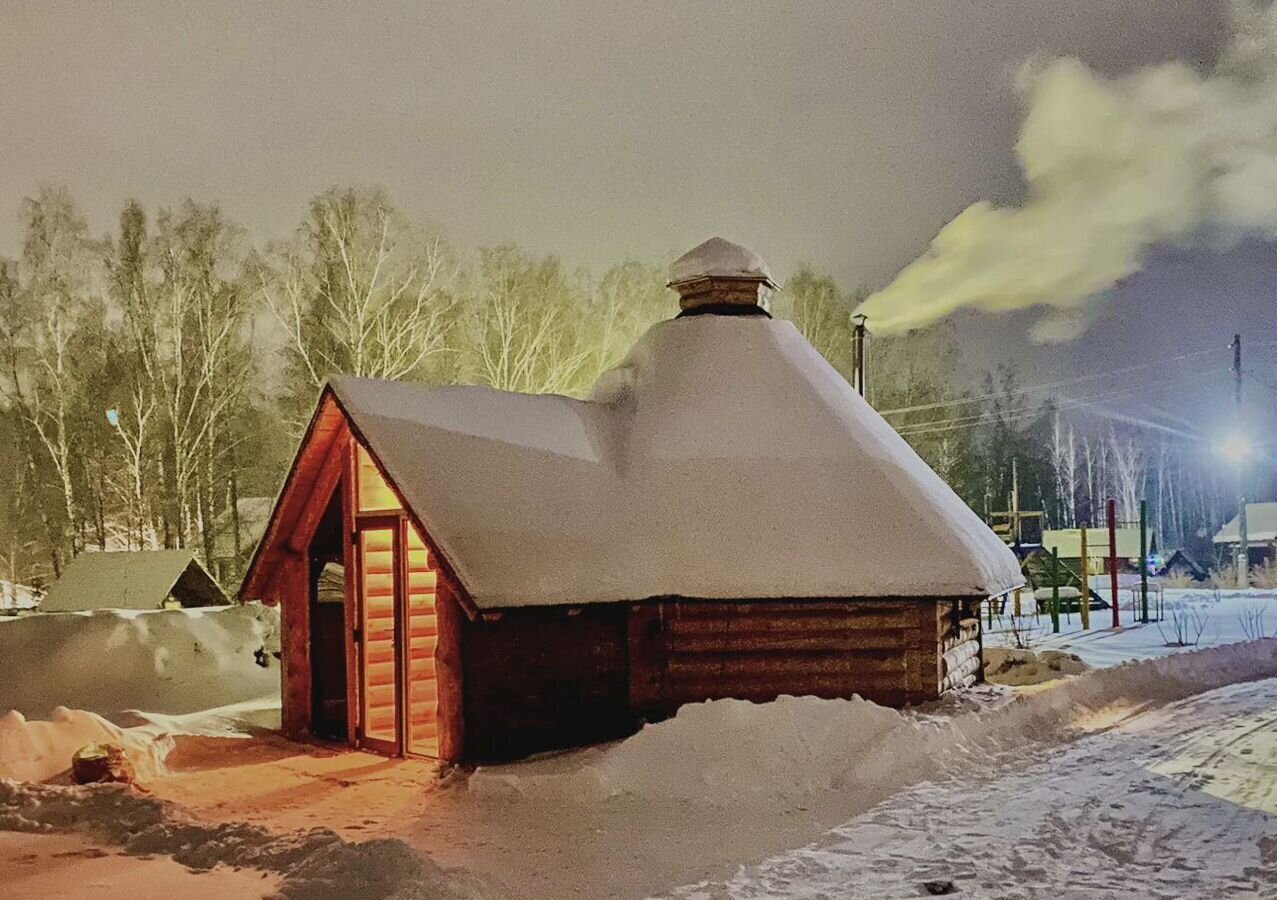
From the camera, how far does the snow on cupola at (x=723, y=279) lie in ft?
45.2

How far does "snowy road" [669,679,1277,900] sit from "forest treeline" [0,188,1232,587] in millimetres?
19055

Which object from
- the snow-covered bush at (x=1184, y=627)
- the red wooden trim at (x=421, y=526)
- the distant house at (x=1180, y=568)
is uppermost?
the red wooden trim at (x=421, y=526)

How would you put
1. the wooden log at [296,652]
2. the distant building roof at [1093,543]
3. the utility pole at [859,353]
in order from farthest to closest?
the distant building roof at [1093,543] < the utility pole at [859,353] < the wooden log at [296,652]

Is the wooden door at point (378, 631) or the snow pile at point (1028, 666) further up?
the wooden door at point (378, 631)

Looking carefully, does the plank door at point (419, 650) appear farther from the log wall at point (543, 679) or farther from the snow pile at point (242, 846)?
the snow pile at point (242, 846)

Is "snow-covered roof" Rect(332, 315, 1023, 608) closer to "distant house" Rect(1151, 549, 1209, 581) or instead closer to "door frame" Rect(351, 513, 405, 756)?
"door frame" Rect(351, 513, 405, 756)

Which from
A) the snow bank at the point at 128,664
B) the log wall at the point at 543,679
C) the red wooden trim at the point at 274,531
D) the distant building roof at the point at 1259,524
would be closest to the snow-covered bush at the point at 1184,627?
the log wall at the point at 543,679

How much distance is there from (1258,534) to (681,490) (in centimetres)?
4083

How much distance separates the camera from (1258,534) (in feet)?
142

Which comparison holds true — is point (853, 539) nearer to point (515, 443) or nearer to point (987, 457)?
point (515, 443)

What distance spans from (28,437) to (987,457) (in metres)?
38.3

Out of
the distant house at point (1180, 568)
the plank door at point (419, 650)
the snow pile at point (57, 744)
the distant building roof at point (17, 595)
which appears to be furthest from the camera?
the distant house at point (1180, 568)

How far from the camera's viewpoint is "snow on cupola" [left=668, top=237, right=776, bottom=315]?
13766mm

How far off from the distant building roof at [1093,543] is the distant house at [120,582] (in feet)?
96.1
